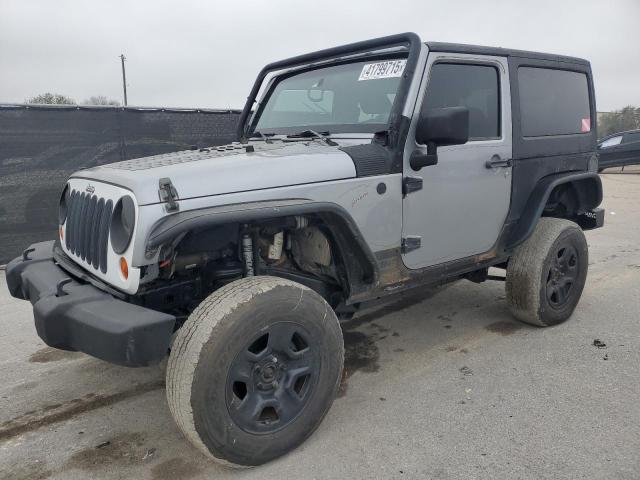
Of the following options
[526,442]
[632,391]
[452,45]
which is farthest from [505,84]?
[526,442]

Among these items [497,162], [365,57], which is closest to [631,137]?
[497,162]

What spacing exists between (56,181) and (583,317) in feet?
19.2

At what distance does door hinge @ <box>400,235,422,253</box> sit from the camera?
3.14 m

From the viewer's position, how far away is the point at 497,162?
3.60 m

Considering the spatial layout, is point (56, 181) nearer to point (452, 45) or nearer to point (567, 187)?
point (452, 45)

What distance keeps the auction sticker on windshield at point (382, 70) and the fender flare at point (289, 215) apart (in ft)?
3.41

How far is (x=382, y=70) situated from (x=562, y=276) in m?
2.17

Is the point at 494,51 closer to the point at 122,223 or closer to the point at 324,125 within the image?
the point at 324,125

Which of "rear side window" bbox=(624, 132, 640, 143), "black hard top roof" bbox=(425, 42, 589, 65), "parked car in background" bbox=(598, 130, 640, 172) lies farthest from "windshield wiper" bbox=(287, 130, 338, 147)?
"rear side window" bbox=(624, 132, 640, 143)

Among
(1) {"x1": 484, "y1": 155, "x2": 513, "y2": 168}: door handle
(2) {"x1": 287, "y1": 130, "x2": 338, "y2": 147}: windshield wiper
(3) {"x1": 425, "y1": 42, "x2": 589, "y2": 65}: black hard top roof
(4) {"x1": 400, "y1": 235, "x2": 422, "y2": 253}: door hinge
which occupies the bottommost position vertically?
(4) {"x1": 400, "y1": 235, "x2": 422, "y2": 253}: door hinge

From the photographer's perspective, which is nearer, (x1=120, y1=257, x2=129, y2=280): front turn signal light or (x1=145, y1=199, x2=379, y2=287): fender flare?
(x1=145, y1=199, x2=379, y2=287): fender flare

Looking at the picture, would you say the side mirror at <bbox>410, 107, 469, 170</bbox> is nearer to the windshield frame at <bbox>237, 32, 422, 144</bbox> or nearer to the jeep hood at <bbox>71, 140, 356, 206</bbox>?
the windshield frame at <bbox>237, 32, 422, 144</bbox>

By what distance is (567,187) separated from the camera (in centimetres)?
441

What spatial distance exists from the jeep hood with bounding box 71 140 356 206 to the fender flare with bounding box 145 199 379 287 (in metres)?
0.10
